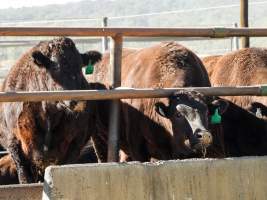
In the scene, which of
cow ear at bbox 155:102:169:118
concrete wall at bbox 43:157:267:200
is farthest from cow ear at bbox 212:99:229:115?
concrete wall at bbox 43:157:267:200

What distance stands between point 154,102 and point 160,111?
0.76 m

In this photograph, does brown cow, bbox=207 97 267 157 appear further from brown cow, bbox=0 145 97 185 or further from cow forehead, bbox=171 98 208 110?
brown cow, bbox=0 145 97 185

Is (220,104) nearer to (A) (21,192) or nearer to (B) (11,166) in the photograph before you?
(A) (21,192)

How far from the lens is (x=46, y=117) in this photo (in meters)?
7.92

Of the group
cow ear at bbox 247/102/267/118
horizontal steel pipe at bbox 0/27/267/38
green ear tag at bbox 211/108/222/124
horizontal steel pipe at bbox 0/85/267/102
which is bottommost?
cow ear at bbox 247/102/267/118

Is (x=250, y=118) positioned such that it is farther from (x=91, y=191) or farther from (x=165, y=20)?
(x=165, y=20)

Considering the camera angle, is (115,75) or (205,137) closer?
(205,137)

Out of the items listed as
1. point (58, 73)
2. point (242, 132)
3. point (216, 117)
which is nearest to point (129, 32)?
point (58, 73)

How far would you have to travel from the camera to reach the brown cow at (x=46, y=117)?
25.4 ft

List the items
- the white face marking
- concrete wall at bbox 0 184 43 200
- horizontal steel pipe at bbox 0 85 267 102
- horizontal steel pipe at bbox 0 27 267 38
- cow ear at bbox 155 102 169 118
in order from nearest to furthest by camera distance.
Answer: concrete wall at bbox 0 184 43 200 < horizontal steel pipe at bbox 0 85 267 102 < horizontal steel pipe at bbox 0 27 267 38 < the white face marking < cow ear at bbox 155 102 169 118

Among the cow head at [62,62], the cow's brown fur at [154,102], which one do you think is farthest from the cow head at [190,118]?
the cow head at [62,62]

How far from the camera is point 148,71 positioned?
29.1ft

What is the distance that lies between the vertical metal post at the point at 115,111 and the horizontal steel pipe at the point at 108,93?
13.2 inches

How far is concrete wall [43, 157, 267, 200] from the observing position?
5570 millimetres
